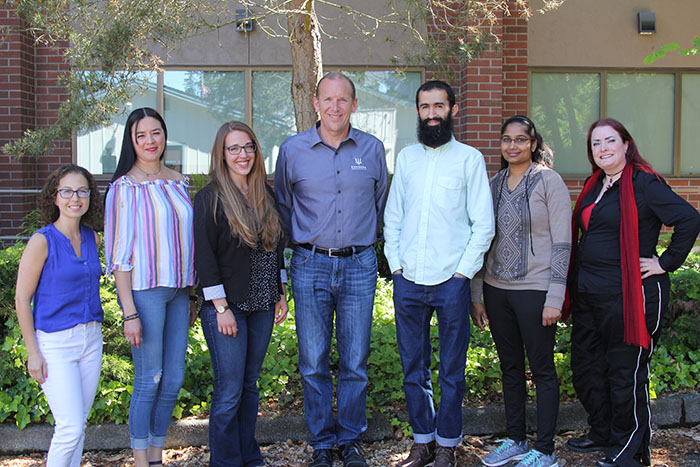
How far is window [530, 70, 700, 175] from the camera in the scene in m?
8.84

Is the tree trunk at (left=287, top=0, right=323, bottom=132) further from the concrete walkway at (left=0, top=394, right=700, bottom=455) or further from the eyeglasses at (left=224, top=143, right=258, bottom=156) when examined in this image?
the concrete walkway at (left=0, top=394, right=700, bottom=455)

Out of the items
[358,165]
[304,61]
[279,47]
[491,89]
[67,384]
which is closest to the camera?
[67,384]

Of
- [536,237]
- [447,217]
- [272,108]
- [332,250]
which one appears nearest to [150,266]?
[332,250]

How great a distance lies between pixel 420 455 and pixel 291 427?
95 cm

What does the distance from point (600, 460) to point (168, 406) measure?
8.59 feet

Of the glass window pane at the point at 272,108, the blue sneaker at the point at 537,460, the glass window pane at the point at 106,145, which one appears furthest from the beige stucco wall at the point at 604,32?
the blue sneaker at the point at 537,460

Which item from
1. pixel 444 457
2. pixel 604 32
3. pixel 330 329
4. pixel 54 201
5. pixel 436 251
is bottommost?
pixel 444 457

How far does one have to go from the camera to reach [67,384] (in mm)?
3107

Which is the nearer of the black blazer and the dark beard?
the black blazer

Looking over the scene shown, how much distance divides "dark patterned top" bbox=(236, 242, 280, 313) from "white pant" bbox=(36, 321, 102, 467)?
0.84 m

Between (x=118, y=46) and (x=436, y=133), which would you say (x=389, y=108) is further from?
(x=436, y=133)

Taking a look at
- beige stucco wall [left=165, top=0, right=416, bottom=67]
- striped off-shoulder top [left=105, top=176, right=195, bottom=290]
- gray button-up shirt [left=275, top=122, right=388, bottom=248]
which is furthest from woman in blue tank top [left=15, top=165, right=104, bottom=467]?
beige stucco wall [left=165, top=0, right=416, bottom=67]

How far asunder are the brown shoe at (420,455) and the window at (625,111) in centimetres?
605

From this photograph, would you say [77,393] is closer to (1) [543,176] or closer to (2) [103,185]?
(1) [543,176]
